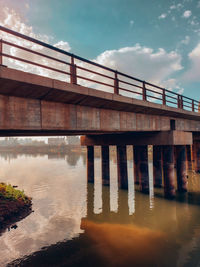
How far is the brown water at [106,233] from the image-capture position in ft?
27.5

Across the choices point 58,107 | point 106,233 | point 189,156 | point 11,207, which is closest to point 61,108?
point 58,107

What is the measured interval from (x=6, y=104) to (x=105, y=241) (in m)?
7.91

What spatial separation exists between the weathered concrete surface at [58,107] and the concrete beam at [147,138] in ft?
10.2

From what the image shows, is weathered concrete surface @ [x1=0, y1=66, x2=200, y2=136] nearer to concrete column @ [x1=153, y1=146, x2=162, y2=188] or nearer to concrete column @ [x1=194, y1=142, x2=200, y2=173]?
concrete column @ [x1=153, y1=146, x2=162, y2=188]

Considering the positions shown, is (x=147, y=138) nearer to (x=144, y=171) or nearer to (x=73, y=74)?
(x=144, y=171)

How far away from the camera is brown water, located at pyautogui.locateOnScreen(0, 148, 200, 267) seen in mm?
8391

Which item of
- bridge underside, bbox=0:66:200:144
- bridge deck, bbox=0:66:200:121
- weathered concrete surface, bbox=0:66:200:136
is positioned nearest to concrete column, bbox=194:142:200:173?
bridge underside, bbox=0:66:200:144

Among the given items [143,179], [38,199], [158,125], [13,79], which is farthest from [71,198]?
[13,79]

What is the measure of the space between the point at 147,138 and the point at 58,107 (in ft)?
33.9

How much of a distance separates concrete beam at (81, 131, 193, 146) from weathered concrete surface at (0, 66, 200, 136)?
310 centimetres

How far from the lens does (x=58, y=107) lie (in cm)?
965

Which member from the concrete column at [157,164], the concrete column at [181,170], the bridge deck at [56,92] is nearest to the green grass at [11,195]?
the bridge deck at [56,92]

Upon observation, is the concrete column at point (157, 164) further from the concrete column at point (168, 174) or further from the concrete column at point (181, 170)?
the concrete column at point (168, 174)

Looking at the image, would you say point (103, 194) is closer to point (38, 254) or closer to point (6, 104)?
point (38, 254)
